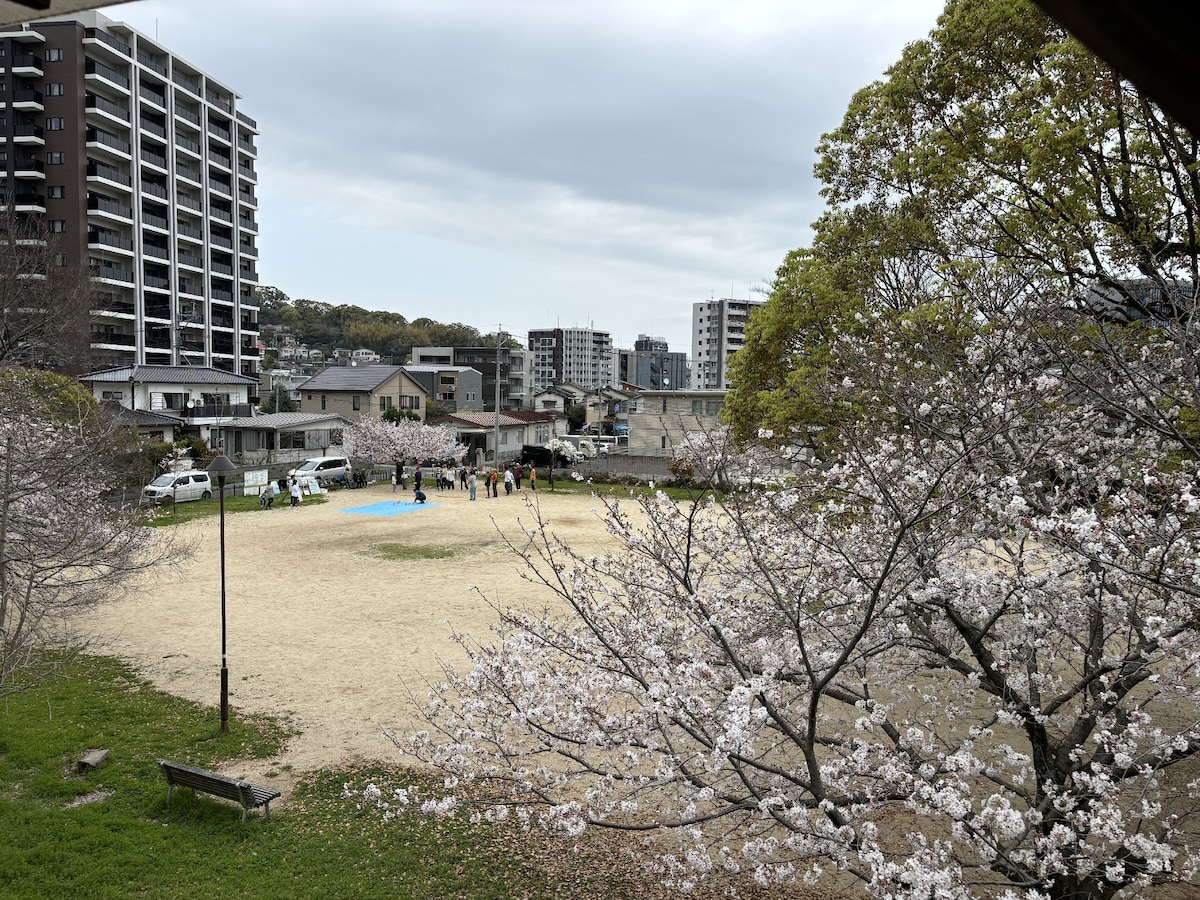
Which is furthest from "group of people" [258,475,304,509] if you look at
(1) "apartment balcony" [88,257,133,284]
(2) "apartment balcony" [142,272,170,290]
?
(2) "apartment balcony" [142,272,170,290]

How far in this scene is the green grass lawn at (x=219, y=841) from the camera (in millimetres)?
6402

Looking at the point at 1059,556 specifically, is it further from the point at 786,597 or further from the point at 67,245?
the point at 67,245

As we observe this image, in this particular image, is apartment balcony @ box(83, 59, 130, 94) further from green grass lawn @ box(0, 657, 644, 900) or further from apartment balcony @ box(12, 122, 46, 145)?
green grass lawn @ box(0, 657, 644, 900)

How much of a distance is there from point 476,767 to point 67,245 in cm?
4614

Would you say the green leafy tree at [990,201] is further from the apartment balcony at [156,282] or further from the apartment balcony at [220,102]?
the apartment balcony at [220,102]

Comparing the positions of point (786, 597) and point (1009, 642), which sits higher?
point (786, 597)

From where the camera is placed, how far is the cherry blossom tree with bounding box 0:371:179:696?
7777mm

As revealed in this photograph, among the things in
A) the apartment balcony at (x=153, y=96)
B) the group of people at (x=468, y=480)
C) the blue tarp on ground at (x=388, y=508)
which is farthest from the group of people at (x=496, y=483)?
the apartment balcony at (x=153, y=96)

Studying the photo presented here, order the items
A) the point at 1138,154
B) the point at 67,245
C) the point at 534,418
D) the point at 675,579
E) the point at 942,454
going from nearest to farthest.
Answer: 1. the point at 675,579
2. the point at 942,454
3. the point at 1138,154
4. the point at 67,245
5. the point at 534,418

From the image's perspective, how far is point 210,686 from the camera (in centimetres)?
1101

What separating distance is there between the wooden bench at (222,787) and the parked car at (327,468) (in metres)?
26.1

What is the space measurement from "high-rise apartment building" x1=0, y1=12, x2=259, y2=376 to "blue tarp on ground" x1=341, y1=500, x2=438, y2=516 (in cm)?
1988

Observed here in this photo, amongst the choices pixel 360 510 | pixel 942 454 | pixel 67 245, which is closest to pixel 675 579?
pixel 942 454

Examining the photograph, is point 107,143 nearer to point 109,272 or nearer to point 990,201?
point 109,272
